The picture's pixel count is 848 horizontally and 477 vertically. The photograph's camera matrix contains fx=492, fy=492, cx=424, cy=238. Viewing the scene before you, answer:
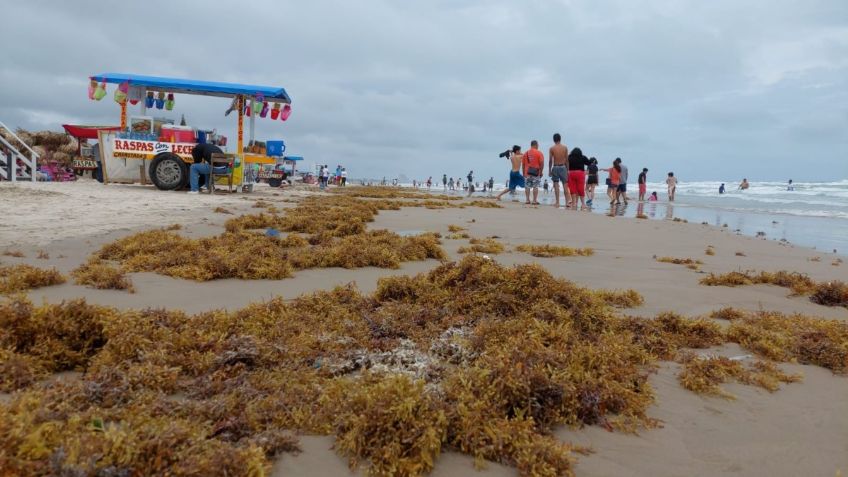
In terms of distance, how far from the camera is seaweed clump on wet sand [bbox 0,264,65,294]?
3226 mm

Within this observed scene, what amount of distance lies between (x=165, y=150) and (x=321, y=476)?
45.3ft

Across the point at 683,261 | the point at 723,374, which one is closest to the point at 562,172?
the point at 683,261

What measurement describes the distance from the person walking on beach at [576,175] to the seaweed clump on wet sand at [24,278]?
13166mm

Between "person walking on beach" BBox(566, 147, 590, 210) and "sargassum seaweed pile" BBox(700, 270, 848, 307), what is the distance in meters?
9.74

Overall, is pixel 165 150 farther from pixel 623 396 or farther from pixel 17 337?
pixel 623 396

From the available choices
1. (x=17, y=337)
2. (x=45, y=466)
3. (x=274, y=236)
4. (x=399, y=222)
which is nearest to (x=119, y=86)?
(x=399, y=222)

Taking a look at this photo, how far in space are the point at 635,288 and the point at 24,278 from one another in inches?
183

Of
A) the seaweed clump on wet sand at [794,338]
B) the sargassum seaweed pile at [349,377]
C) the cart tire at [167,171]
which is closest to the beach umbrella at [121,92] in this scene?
the cart tire at [167,171]

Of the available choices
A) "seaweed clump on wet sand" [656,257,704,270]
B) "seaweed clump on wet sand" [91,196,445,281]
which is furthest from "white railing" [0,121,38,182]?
"seaweed clump on wet sand" [656,257,704,270]

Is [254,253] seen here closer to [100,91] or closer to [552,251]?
[552,251]

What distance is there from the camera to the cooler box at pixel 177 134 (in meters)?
13.3

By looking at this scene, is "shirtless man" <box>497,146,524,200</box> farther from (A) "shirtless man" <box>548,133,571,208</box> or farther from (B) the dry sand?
(B) the dry sand

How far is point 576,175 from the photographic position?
48.5ft

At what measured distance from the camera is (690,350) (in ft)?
9.17
